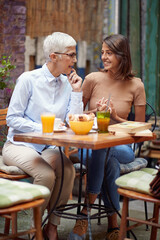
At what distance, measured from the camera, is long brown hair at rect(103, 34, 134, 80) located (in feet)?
11.1

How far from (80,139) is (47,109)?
0.64 meters

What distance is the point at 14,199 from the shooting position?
215 centimetres

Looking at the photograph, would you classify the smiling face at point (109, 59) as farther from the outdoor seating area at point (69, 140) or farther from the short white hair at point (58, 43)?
the short white hair at point (58, 43)

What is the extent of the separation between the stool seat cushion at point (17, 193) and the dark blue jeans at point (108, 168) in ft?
2.49

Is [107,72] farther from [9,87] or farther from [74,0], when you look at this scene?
[74,0]

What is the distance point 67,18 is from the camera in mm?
5098

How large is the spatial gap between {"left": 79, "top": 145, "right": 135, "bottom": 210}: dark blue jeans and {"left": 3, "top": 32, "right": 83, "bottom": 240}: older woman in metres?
0.15

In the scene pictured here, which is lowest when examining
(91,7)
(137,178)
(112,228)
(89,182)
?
(112,228)

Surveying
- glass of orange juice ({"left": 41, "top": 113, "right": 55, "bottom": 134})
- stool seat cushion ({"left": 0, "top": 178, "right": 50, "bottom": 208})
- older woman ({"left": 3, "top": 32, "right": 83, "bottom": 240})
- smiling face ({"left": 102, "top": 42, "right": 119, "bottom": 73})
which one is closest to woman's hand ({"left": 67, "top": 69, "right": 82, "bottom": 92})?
older woman ({"left": 3, "top": 32, "right": 83, "bottom": 240})

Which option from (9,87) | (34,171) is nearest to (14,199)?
Result: (34,171)

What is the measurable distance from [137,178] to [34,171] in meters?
0.64

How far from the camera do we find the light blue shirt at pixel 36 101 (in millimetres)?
2924

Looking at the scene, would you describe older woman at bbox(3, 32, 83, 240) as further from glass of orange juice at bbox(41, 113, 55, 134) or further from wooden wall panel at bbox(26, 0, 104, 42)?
wooden wall panel at bbox(26, 0, 104, 42)

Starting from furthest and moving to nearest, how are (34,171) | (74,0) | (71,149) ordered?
(74,0), (71,149), (34,171)
